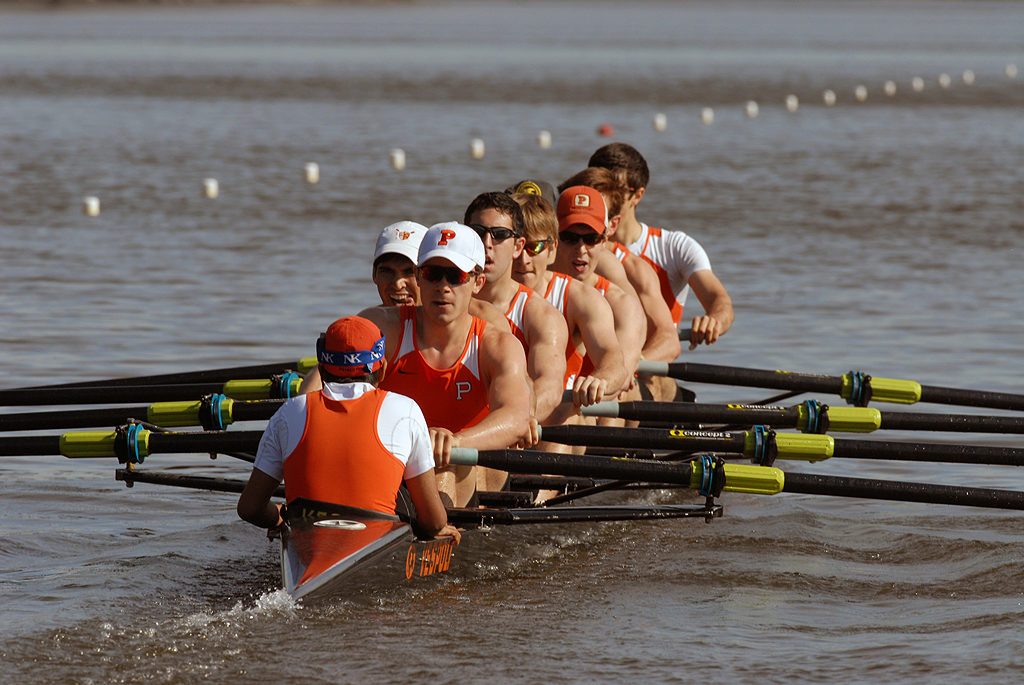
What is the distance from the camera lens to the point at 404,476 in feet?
19.6

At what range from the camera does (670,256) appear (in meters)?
9.76

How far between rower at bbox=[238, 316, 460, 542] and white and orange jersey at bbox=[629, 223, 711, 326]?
4136mm

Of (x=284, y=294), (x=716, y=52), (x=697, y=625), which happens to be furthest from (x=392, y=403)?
(x=716, y=52)

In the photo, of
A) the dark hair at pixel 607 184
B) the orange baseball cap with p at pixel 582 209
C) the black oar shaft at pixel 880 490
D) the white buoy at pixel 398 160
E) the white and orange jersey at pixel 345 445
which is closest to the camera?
the white and orange jersey at pixel 345 445

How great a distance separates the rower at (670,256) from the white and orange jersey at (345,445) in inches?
153

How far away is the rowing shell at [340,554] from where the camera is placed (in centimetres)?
557

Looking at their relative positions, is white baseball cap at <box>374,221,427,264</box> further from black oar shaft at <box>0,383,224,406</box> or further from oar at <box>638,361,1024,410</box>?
oar at <box>638,361,1024,410</box>

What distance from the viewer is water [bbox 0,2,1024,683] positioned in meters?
6.04

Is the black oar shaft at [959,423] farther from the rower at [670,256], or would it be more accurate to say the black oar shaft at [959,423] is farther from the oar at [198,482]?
the oar at [198,482]

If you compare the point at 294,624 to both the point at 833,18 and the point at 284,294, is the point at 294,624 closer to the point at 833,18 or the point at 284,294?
the point at 284,294

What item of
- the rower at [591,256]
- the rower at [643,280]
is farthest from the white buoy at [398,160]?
the rower at [591,256]

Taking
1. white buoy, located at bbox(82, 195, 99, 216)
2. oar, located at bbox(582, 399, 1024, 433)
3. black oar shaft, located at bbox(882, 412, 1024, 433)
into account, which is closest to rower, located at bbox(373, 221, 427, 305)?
oar, located at bbox(582, 399, 1024, 433)

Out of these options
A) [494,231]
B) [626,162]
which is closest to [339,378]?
[494,231]

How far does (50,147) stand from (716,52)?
4081cm
